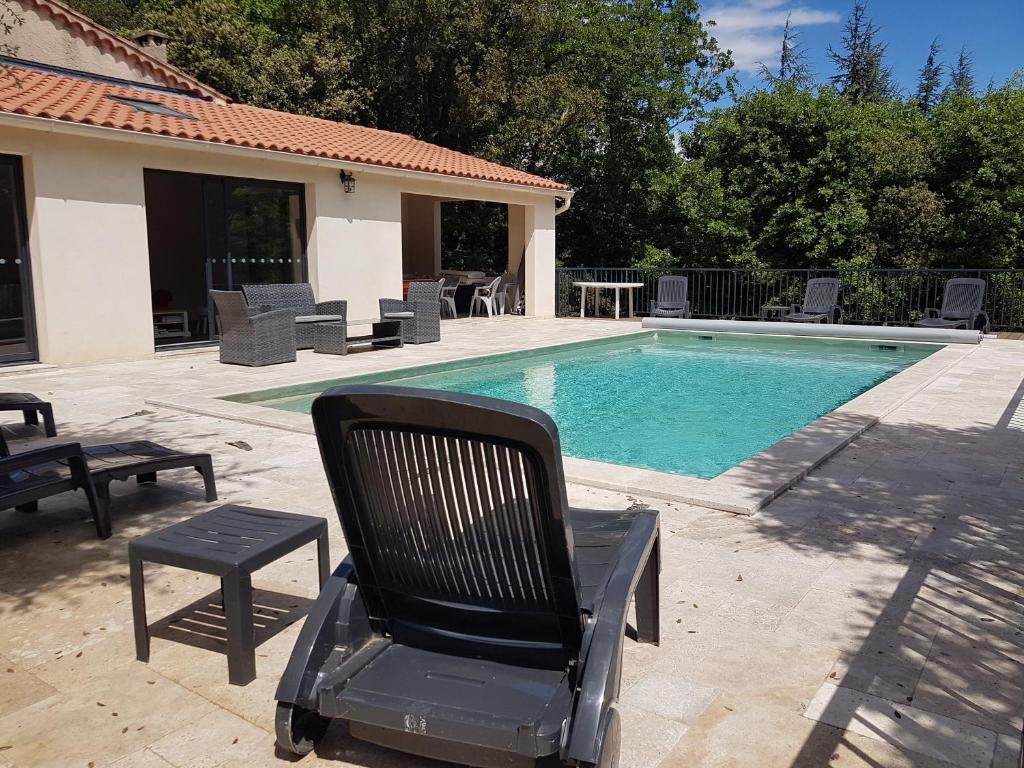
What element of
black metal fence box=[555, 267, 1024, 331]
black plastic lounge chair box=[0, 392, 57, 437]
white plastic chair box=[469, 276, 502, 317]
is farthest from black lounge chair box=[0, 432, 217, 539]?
black metal fence box=[555, 267, 1024, 331]

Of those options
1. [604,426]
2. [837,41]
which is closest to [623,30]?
[604,426]

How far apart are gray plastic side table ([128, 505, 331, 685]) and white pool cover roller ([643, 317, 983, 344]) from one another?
12662 millimetres

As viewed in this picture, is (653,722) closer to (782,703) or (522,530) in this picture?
(782,703)

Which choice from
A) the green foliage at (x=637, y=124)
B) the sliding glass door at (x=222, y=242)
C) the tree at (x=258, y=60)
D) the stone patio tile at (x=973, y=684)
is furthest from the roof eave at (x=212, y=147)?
the stone patio tile at (x=973, y=684)

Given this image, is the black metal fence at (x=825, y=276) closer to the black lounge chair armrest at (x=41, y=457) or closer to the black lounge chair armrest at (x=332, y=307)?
the black lounge chair armrest at (x=332, y=307)

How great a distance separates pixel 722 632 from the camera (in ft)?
9.64

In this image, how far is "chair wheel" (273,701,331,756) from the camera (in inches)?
82.8

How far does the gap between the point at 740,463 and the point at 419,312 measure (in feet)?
25.8

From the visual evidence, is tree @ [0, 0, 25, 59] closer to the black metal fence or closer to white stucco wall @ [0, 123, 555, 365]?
white stucco wall @ [0, 123, 555, 365]

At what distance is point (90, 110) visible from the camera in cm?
1011

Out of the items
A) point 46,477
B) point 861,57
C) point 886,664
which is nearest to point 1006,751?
point 886,664

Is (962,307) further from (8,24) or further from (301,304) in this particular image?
(8,24)

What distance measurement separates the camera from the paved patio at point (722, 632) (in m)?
2.26

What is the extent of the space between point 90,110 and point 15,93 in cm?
86
